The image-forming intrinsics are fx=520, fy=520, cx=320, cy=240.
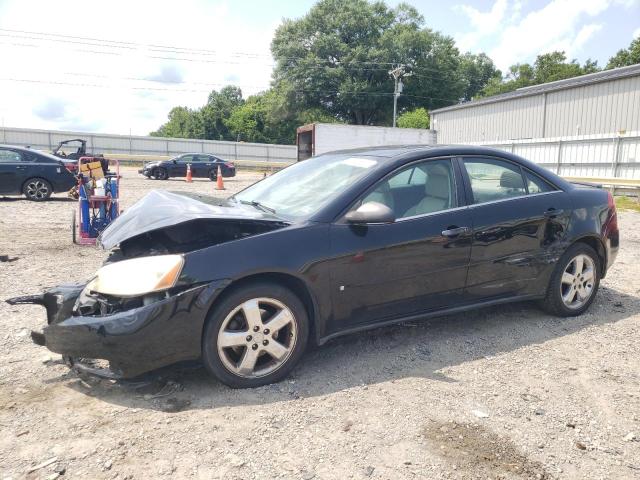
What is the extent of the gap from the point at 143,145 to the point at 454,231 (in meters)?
45.3

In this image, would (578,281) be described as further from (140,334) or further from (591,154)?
(591,154)

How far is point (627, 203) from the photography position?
15617 millimetres

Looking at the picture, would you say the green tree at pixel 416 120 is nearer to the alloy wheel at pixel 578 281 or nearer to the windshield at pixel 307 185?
the alloy wheel at pixel 578 281

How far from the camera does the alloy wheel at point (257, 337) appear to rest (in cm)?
313

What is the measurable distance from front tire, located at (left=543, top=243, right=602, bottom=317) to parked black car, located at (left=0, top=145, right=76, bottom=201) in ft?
41.2

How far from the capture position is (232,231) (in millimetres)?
3191

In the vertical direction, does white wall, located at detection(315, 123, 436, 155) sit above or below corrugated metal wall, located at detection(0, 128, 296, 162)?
below

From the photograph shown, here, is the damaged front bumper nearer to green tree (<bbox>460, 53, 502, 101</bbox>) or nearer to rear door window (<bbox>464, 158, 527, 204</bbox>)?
rear door window (<bbox>464, 158, 527, 204</bbox>)

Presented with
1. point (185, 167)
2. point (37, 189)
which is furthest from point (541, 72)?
point (37, 189)

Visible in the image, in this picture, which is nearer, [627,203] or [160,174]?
[627,203]

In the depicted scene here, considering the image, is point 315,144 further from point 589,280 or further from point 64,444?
point 64,444

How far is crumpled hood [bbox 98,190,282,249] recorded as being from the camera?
3.20 m

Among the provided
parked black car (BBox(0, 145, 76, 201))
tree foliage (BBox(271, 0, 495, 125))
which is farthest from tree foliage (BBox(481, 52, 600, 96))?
parked black car (BBox(0, 145, 76, 201))

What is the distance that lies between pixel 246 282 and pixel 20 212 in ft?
33.3
